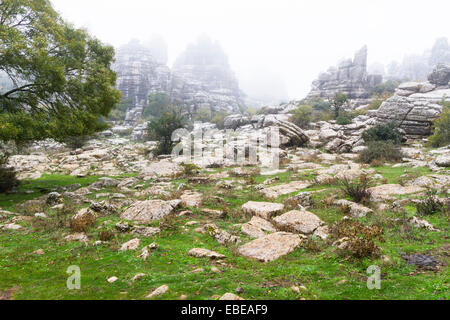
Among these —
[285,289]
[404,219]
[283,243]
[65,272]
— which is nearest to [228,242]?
[283,243]

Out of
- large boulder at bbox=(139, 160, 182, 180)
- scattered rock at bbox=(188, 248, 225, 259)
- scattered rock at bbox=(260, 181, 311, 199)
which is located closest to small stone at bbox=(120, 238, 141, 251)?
scattered rock at bbox=(188, 248, 225, 259)

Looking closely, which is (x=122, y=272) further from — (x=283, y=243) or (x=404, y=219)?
(x=404, y=219)

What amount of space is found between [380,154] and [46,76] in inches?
812

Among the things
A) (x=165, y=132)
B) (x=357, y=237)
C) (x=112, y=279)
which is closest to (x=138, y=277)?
(x=112, y=279)

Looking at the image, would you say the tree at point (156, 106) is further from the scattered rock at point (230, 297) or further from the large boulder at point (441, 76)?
the scattered rock at point (230, 297)

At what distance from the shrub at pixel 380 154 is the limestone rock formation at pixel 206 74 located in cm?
9454

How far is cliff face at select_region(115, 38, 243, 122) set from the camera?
9694 cm

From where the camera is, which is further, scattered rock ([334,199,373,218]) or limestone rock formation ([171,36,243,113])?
limestone rock formation ([171,36,243,113])

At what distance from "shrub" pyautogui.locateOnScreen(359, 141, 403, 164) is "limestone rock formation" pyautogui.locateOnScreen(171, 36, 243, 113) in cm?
9454

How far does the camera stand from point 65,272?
4.95 metres

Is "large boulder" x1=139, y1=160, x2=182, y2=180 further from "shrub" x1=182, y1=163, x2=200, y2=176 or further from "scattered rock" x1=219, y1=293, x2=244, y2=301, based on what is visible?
"scattered rock" x1=219, y1=293, x2=244, y2=301

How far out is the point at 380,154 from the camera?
674 inches

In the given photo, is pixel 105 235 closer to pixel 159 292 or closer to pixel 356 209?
pixel 159 292

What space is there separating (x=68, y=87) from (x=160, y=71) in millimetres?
108544
